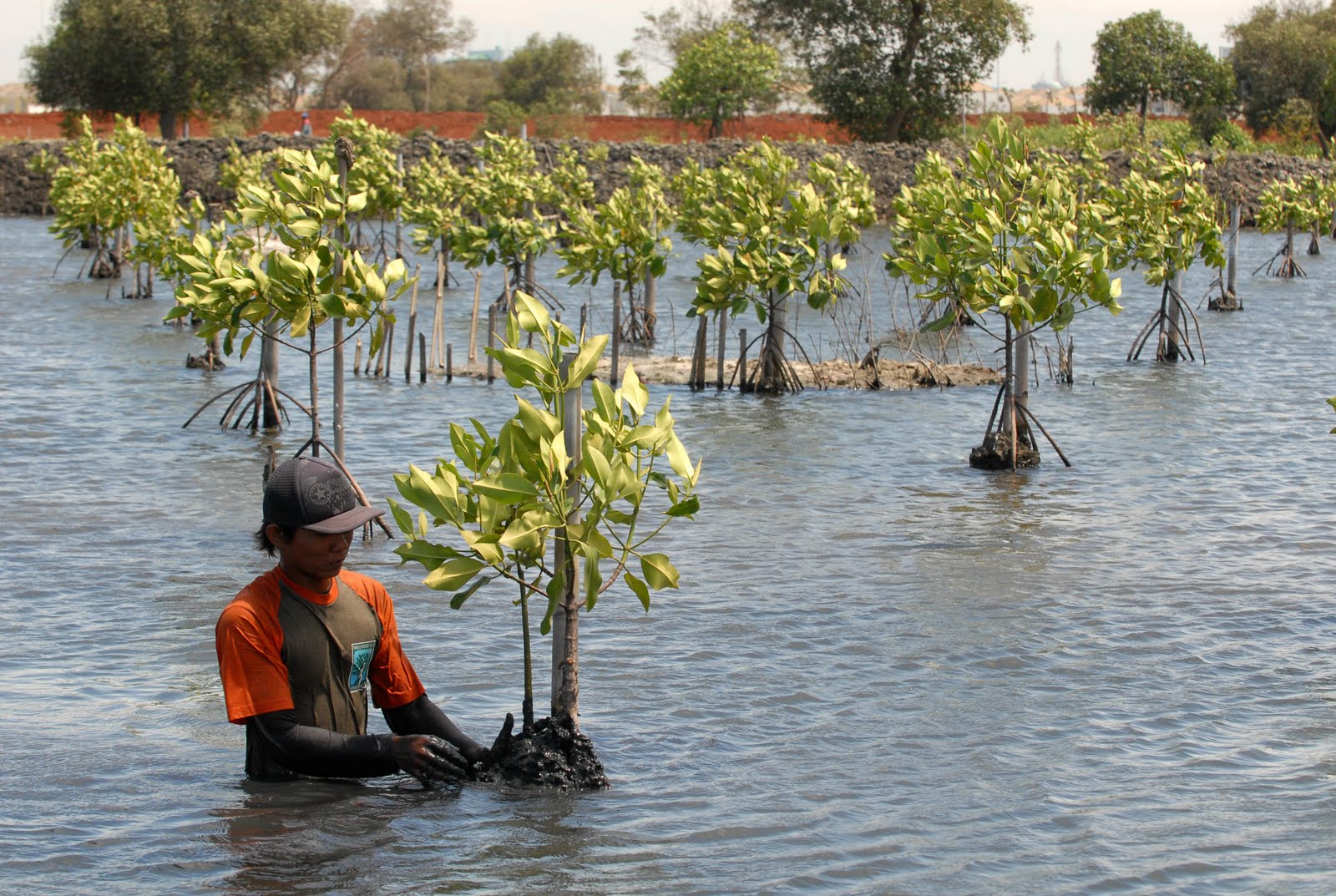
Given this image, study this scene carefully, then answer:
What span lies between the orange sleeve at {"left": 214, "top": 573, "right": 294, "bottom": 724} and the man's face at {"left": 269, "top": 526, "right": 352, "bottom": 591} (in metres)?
0.11

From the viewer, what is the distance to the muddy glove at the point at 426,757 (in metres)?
5.03

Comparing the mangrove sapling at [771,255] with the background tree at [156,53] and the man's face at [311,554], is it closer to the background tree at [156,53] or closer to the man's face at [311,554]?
the man's face at [311,554]

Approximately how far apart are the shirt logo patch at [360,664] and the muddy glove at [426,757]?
0.23 m

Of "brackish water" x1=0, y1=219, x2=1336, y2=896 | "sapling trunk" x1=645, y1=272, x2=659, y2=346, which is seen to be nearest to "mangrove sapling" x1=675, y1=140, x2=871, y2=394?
"brackish water" x1=0, y1=219, x2=1336, y2=896

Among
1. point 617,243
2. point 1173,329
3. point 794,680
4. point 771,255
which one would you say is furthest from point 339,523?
point 1173,329

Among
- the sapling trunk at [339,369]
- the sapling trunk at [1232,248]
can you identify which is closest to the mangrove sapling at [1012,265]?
the sapling trunk at [339,369]

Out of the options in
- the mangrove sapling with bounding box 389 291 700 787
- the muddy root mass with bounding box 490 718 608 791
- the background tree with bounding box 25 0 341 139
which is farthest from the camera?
the background tree with bounding box 25 0 341 139

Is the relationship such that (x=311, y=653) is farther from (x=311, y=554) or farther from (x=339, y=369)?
(x=339, y=369)

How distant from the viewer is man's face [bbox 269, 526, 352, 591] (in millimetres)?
4828

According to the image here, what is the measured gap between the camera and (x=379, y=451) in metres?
14.3

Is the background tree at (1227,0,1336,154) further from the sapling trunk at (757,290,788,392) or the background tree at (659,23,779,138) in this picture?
the sapling trunk at (757,290,788,392)

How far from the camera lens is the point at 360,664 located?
515 cm

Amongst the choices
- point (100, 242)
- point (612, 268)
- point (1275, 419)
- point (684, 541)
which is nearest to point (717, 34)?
point (100, 242)

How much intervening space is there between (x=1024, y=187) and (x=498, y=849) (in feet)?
30.9
